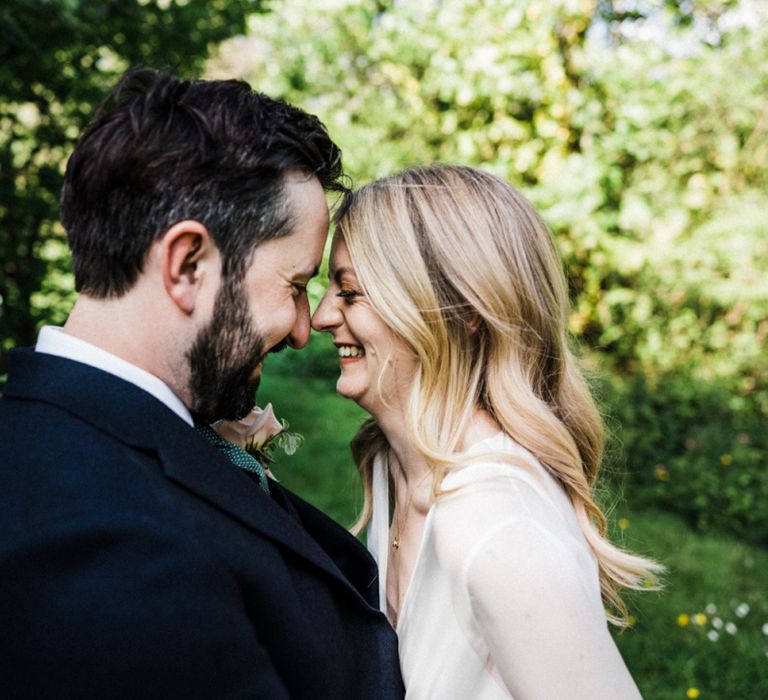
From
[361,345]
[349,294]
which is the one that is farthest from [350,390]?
[349,294]

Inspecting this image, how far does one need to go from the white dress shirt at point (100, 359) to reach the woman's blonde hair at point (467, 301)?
820mm

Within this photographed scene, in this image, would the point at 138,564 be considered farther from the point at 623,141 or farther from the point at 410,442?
the point at 623,141

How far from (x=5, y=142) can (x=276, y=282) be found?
114 inches

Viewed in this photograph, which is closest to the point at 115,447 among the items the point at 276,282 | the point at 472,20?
the point at 276,282

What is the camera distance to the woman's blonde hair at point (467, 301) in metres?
2.27

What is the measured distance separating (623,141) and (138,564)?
7642mm

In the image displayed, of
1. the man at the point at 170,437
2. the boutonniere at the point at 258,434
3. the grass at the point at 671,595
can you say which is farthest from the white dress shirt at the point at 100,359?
the grass at the point at 671,595

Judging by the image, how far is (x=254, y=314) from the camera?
174 centimetres

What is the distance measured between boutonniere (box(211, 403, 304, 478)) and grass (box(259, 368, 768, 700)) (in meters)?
1.09

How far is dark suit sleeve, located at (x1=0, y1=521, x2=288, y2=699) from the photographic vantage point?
4.05 ft

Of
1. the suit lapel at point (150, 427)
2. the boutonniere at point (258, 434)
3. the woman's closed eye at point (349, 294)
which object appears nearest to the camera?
the suit lapel at point (150, 427)

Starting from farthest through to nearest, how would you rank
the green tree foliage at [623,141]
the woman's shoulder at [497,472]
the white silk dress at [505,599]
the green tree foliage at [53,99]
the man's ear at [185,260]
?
the green tree foliage at [623,141], the green tree foliage at [53,99], the woman's shoulder at [497,472], the white silk dress at [505,599], the man's ear at [185,260]

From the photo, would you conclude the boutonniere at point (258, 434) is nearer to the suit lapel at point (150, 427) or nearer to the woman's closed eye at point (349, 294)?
the woman's closed eye at point (349, 294)

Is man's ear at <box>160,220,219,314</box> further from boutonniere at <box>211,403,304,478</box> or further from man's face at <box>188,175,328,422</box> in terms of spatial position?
boutonniere at <box>211,403,304,478</box>
